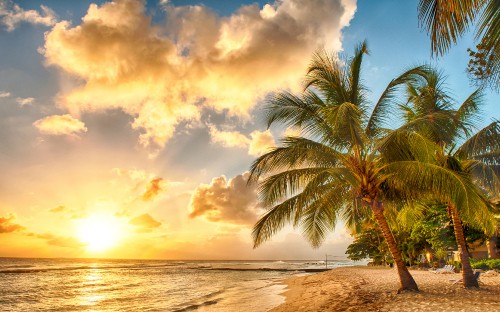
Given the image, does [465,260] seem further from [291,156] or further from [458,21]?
[458,21]

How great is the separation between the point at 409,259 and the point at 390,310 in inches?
1127

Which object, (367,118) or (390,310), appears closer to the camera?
(390,310)

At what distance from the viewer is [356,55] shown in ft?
35.8

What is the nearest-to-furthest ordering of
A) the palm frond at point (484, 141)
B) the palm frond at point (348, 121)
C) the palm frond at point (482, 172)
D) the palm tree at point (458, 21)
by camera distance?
the palm tree at point (458, 21)
the palm frond at point (348, 121)
the palm frond at point (484, 141)
the palm frond at point (482, 172)

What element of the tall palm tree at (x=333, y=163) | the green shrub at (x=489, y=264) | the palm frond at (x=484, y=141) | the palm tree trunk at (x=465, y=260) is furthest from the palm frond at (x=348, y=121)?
the green shrub at (x=489, y=264)

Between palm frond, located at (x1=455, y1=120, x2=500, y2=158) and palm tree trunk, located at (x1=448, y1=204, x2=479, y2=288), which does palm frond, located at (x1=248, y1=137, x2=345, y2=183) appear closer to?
palm frond, located at (x1=455, y1=120, x2=500, y2=158)

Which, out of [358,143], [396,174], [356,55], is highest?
[356,55]

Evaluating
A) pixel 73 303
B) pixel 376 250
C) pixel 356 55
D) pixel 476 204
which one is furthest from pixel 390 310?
pixel 376 250

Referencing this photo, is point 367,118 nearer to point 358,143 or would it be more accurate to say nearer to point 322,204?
point 358,143

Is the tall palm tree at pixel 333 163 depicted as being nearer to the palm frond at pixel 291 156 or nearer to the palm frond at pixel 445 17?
the palm frond at pixel 291 156

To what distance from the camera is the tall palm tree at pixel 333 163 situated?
32.6 ft

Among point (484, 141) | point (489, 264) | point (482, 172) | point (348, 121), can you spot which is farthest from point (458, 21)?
point (489, 264)

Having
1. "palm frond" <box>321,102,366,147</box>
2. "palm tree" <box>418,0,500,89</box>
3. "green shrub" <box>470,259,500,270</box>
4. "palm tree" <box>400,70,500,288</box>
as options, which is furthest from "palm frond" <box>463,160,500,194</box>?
"palm tree" <box>418,0,500,89</box>

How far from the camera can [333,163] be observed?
1096cm
